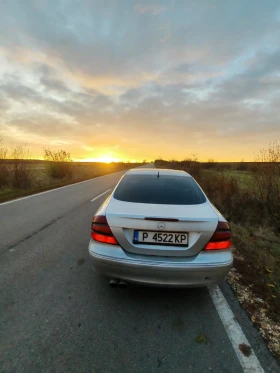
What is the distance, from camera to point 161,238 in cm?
241

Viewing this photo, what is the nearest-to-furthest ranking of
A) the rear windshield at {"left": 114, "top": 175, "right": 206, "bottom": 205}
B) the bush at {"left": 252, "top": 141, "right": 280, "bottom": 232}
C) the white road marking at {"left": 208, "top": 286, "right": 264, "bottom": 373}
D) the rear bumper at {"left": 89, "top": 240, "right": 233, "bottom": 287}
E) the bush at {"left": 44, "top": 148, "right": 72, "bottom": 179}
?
the white road marking at {"left": 208, "top": 286, "right": 264, "bottom": 373}, the rear bumper at {"left": 89, "top": 240, "right": 233, "bottom": 287}, the rear windshield at {"left": 114, "top": 175, "right": 206, "bottom": 205}, the bush at {"left": 252, "top": 141, "right": 280, "bottom": 232}, the bush at {"left": 44, "top": 148, "right": 72, "bottom": 179}

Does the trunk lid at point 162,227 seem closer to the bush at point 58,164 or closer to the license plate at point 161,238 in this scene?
the license plate at point 161,238

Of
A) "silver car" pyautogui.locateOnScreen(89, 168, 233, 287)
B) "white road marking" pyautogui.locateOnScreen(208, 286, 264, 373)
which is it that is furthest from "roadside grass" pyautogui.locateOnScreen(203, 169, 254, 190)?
"silver car" pyautogui.locateOnScreen(89, 168, 233, 287)

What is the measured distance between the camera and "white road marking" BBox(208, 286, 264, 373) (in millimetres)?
1853

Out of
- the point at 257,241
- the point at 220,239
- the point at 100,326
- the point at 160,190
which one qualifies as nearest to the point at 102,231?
the point at 100,326

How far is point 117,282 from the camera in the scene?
248cm

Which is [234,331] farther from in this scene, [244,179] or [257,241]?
[244,179]

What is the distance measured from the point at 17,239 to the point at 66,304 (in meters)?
2.67

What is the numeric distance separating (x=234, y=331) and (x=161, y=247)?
3.54 ft

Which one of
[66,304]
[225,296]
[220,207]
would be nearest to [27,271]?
[66,304]

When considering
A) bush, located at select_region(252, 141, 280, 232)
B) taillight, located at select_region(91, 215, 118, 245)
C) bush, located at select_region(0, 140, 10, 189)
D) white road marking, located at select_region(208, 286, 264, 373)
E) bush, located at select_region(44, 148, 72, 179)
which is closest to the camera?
white road marking, located at select_region(208, 286, 264, 373)

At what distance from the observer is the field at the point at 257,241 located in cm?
256

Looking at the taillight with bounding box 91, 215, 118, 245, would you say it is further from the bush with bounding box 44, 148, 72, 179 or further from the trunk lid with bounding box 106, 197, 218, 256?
the bush with bounding box 44, 148, 72, 179

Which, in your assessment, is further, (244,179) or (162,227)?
(244,179)
